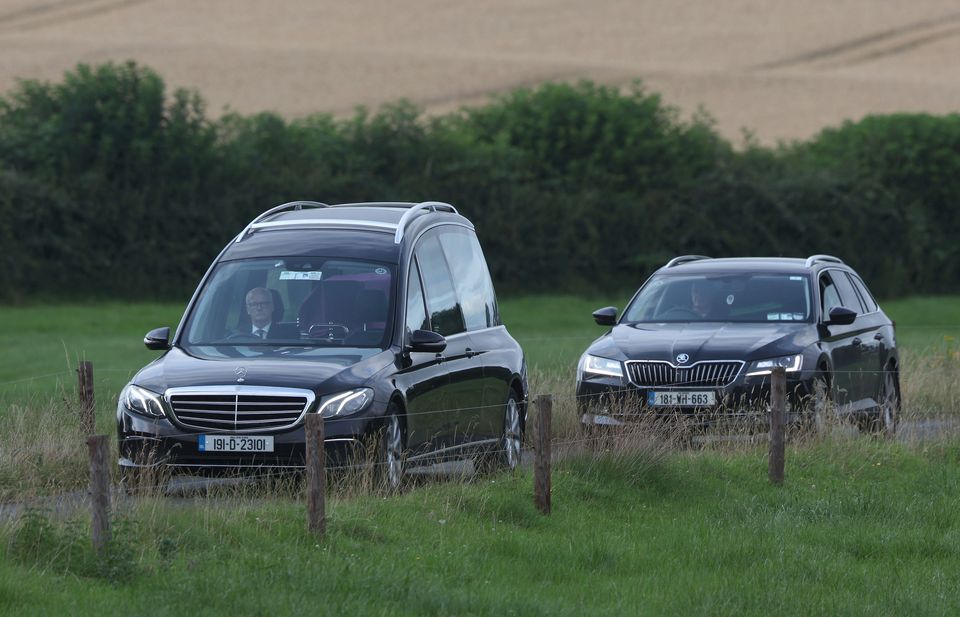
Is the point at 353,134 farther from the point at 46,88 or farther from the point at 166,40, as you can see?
the point at 166,40

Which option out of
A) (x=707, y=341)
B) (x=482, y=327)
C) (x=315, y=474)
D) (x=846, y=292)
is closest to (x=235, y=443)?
(x=315, y=474)

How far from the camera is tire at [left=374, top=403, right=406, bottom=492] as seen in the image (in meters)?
10.9

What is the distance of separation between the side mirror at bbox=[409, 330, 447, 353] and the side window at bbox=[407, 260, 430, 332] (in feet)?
0.88

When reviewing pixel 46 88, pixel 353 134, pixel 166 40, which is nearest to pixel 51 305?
pixel 46 88

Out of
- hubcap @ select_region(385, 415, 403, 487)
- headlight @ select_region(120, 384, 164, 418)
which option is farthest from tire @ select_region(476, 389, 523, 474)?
headlight @ select_region(120, 384, 164, 418)

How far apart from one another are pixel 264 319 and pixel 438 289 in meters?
1.45

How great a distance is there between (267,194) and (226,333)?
25.6 metres

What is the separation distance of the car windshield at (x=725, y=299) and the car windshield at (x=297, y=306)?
4.55 meters

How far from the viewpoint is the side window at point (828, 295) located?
52.5ft

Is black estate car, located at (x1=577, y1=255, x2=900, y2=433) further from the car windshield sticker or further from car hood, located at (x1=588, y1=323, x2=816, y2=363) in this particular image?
the car windshield sticker

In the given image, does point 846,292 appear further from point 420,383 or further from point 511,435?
point 420,383

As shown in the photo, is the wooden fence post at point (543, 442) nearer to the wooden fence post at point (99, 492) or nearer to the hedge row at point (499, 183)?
the wooden fence post at point (99, 492)

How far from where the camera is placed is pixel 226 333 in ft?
40.1

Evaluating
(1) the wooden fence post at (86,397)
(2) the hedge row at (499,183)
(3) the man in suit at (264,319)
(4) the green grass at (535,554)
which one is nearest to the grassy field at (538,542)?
(4) the green grass at (535,554)
